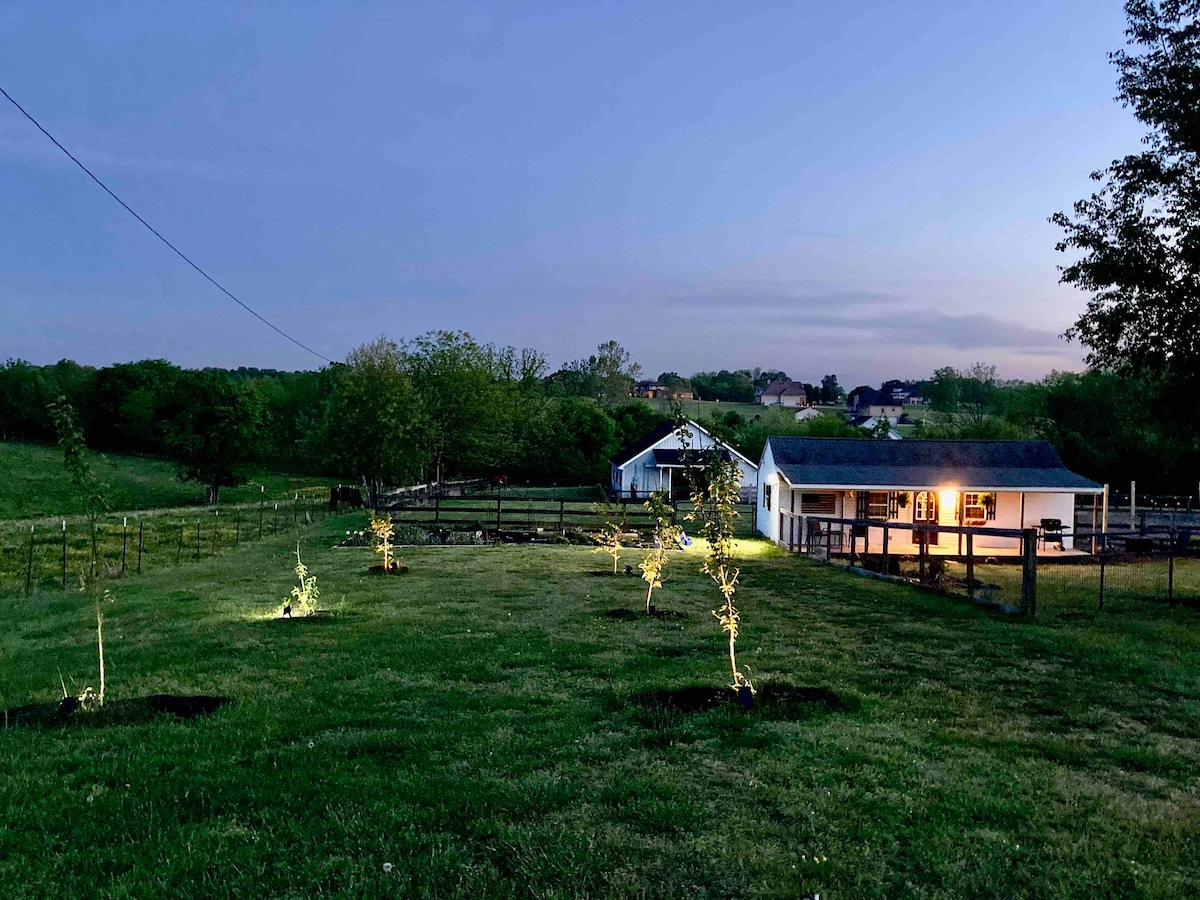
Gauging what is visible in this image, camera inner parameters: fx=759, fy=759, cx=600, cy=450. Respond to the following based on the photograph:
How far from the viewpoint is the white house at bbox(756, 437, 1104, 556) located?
24469 millimetres

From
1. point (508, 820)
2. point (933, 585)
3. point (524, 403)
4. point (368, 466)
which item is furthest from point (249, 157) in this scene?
point (524, 403)

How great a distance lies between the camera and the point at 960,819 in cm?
455

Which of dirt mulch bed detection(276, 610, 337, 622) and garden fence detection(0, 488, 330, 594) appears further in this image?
garden fence detection(0, 488, 330, 594)

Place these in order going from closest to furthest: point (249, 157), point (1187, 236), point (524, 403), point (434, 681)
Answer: point (434, 681) → point (1187, 236) → point (249, 157) → point (524, 403)

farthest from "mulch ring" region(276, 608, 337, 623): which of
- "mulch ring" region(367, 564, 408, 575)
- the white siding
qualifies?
the white siding

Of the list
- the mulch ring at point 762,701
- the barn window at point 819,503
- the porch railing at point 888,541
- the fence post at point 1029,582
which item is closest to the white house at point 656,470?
the barn window at point 819,503

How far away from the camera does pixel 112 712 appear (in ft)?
21.3

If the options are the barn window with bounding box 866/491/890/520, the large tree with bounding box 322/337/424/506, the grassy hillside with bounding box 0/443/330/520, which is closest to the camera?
the barn window with bounding box 866/491/890/520

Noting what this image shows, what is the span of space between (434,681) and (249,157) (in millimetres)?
24906

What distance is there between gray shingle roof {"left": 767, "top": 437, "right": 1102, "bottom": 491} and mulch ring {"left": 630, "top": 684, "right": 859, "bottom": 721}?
17747 mm

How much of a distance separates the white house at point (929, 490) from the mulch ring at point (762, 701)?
16.5 meters

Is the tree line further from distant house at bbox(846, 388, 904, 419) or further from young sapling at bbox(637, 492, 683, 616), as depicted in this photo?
distant house at bbox(846, 388, 904, 419)

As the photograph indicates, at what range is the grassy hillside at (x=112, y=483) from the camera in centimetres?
3856

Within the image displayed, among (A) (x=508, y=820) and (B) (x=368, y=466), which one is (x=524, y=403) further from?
(A) (x=508, y=820)
